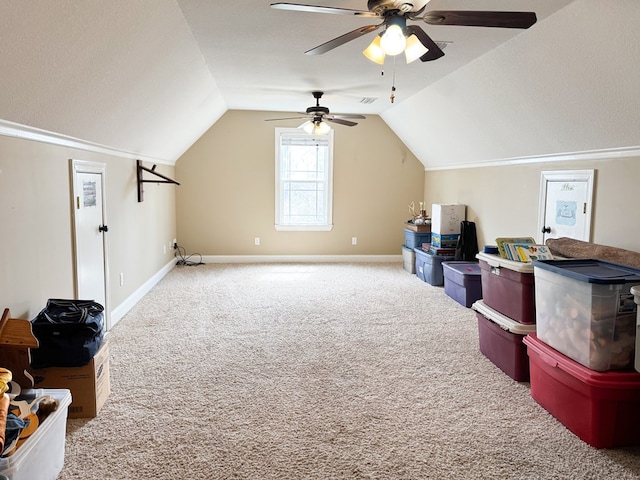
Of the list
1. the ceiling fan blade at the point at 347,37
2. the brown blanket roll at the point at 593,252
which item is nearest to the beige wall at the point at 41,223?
the ceiling fan blade at the point at 347,37

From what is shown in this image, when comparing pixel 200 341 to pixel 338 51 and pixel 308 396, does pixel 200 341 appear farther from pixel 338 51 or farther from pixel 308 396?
pixel 338 51

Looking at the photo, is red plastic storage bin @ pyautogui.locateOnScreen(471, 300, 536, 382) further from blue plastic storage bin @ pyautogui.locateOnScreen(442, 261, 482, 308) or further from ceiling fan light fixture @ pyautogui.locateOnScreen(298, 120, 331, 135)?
ceiling fan light fixture @ pyautogui.locateOnScreen(298, 120, 331, 135)

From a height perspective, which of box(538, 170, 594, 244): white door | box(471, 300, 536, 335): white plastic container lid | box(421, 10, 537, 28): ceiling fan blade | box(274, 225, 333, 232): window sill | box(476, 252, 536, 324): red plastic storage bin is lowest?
box(471, 300, 536, 335): white plastic container lid

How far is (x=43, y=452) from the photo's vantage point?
1.88 m

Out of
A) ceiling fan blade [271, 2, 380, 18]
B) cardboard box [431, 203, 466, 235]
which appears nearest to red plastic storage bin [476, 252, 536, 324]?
ceiling fan blade [271, 2, 380, 18]

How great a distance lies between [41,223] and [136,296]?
2211 millimetres

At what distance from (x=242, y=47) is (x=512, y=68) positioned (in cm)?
222

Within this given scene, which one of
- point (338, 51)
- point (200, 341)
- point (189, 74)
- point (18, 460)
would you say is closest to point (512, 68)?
point (338, 51)

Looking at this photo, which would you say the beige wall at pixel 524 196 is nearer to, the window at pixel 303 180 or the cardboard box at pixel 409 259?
the cardboard box at pixel 409 259

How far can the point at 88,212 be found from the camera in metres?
3.57

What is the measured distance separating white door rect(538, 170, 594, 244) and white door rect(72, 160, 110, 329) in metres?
4.08

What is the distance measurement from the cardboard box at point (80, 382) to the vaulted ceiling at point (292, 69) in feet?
4.45

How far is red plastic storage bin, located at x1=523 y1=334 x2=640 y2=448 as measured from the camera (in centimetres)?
223

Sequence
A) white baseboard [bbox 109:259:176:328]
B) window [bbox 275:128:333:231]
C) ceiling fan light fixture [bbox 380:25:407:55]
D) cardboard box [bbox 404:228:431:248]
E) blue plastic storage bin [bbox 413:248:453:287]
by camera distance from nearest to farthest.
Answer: ceiling fan light fixture [bbox 380:25:407:55] → white baseboard [bbox 109:259:176:328] → blue plastic storage bin [bbox 413:248:453:287] → cardboard box [bbox 404:228:431:248] → window [bbox 275:128:333:231]
